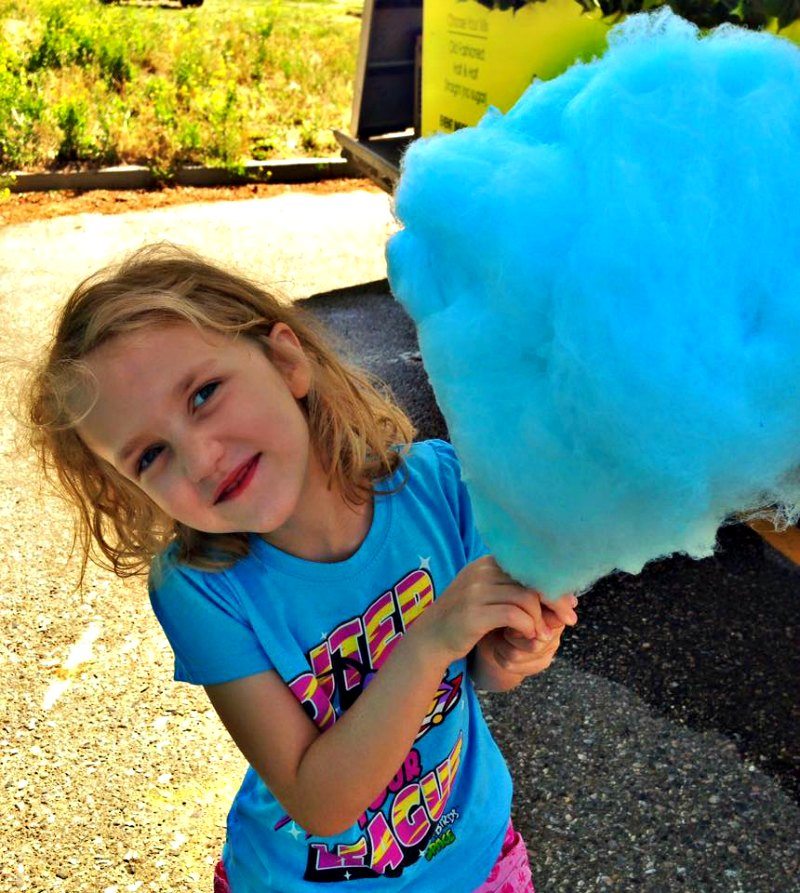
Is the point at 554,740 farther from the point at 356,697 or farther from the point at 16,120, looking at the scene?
the point at 16,120

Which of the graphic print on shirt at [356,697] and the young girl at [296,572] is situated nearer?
the young girl at [296,572]

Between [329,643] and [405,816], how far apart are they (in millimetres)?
306

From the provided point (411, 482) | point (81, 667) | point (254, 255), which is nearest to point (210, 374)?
point (411, 482)

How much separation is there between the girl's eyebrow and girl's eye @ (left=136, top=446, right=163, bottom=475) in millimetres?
18

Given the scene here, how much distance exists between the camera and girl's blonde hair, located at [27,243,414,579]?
140cm

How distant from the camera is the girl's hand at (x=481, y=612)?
1147 mm

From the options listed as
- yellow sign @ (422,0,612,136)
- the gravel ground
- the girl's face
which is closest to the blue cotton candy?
Answer: the girl's face

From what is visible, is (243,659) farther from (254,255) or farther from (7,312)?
(254,255)

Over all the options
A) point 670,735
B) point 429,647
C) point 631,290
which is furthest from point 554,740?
point 631,290

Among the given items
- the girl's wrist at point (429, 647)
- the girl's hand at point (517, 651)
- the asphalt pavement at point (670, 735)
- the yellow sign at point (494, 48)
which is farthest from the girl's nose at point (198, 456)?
the yellow sign at point (494, 48)

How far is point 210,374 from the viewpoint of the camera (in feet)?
4.49

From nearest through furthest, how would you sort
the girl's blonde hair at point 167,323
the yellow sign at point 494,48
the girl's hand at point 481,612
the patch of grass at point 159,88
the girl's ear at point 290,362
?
the girl's hand at point 481,612 → the girl's blonde hair at point 167,323 → the girl's ear at point 290,362 → the yellow sign at point 494,48 → the patch of grass at point 159,88

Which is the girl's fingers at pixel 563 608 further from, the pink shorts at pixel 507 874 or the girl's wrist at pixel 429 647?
the pink shorts at pixel 507 874

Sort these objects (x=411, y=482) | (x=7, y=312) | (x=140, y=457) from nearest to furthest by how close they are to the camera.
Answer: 1. (x=140, y=457)
2. (x=411, y=482)
3. (x=7, y=312)
